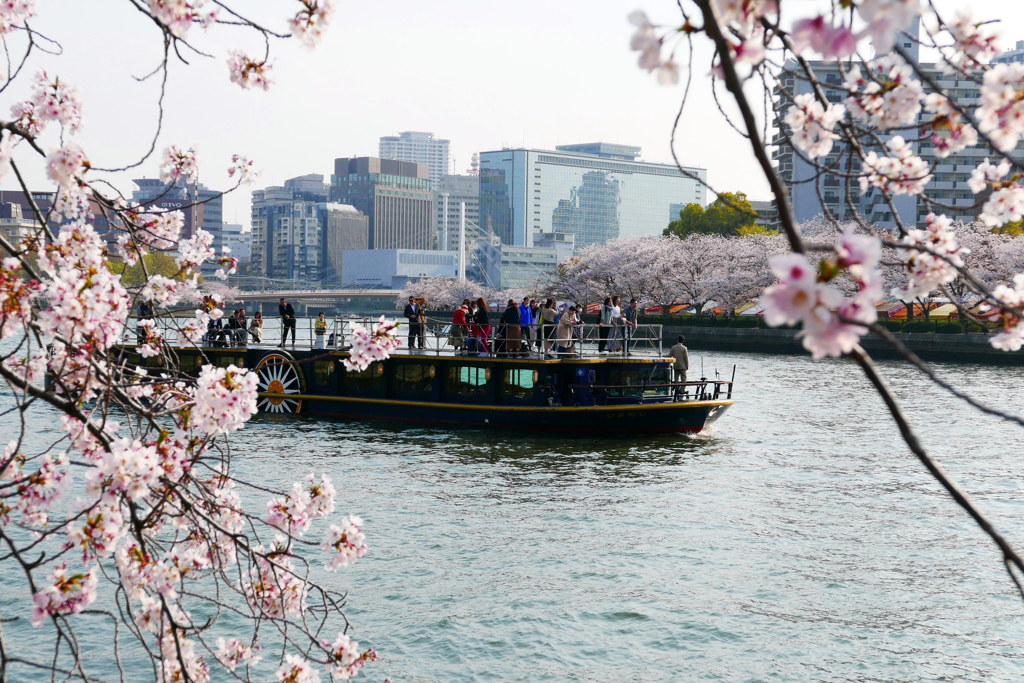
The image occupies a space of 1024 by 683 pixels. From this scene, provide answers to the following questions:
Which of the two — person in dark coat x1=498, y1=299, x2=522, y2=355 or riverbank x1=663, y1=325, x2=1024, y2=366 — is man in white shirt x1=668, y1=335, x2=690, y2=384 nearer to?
person in dark coat x1=498, y1=299, x2=522, y2=355

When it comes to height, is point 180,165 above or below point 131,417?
above

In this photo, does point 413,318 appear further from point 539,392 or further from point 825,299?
point 825,299

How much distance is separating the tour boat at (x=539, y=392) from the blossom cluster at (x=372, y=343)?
1950cm

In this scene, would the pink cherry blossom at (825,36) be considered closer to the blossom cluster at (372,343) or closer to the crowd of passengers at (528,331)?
the blossom cluster at (372,343)

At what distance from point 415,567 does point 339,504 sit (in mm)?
3974

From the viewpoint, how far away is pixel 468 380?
92.3ft

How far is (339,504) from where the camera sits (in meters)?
18.9

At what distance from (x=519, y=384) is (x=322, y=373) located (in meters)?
6.30

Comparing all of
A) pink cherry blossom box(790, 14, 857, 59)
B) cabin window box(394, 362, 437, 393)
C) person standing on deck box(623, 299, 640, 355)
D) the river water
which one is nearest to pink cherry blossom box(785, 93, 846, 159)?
pink cherry blossom box(790, 14, 857, 59)

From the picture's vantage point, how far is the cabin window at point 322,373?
30.2 meters

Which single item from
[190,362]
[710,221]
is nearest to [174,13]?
[190,362]

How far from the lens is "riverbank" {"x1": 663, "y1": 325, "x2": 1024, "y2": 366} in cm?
5372

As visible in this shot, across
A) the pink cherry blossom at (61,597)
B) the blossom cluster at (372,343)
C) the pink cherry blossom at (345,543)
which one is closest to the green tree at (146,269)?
the blossom cluster at (372,343)

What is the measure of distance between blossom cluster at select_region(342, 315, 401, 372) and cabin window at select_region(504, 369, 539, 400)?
20467 mm
